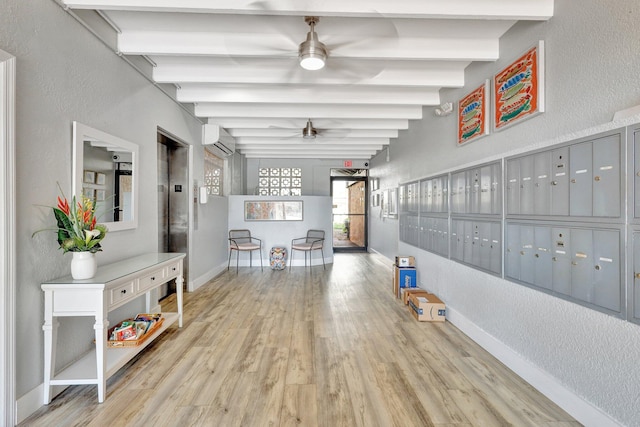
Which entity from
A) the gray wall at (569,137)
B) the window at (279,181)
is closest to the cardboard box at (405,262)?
the gray wall at (569,137)

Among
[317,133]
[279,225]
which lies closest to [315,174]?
[279,225]

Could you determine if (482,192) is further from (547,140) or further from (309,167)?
(309,167)

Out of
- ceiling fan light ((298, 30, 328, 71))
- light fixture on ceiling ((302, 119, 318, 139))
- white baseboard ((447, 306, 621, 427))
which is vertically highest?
light fixture on ceiling ((302, 119, 318, 139))

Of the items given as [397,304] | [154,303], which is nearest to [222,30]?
[154,303]

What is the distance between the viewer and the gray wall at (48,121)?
1736 mm

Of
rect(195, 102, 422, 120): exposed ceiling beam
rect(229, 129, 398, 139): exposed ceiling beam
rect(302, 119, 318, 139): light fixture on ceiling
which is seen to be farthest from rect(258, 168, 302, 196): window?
rect(195, 102, 422, 120): exposed ceiling beam

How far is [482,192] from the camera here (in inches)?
105

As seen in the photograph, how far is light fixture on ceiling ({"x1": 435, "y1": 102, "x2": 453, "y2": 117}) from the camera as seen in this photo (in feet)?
10.8

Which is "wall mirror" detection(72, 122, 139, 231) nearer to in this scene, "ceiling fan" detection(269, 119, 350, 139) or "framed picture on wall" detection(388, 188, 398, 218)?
"ceiling fan" detection(269, 119, 350, 139)

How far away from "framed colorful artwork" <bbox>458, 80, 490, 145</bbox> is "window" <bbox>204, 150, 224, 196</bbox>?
4.03m

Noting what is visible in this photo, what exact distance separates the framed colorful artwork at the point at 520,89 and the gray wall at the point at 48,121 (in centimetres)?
334

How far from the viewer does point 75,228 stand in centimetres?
190

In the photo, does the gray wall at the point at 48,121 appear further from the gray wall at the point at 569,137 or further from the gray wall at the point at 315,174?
the gray wall at the point at 315,174

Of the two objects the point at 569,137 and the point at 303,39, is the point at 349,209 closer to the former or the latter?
the point at 303,39
